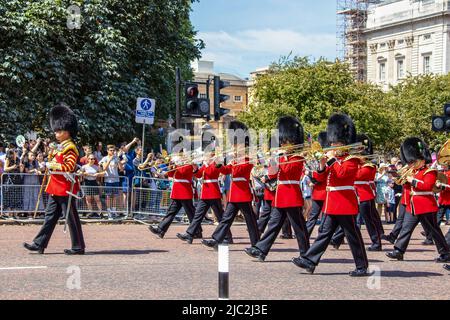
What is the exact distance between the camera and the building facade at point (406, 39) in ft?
234

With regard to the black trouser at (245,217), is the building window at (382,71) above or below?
above

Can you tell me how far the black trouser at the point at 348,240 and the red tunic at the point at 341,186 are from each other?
3.5 inches

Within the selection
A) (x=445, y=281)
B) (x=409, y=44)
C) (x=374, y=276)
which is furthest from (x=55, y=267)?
(x=409, y=44)

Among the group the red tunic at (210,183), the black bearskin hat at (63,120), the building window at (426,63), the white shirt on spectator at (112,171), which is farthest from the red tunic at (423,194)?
the building window at (426,63)

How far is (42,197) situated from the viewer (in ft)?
56.3

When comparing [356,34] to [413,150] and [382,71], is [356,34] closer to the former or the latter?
[382,71]

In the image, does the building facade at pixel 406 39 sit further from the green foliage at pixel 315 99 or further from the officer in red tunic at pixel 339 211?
the officer in red tunic at pixel 339 211

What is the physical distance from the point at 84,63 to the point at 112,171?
27.1ft

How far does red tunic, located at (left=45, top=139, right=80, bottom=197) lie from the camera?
11.5 metres

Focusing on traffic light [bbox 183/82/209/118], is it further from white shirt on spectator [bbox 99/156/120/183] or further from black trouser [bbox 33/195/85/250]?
black trouser [bbox 33/195/85/250]

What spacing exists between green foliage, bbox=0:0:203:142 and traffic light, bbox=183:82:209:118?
8713mm

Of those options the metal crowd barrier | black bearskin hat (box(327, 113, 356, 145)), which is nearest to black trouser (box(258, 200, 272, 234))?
the metal crowd barrier

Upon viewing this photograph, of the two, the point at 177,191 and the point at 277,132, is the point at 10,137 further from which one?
the point at 277,132

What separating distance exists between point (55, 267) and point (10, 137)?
539 inches
